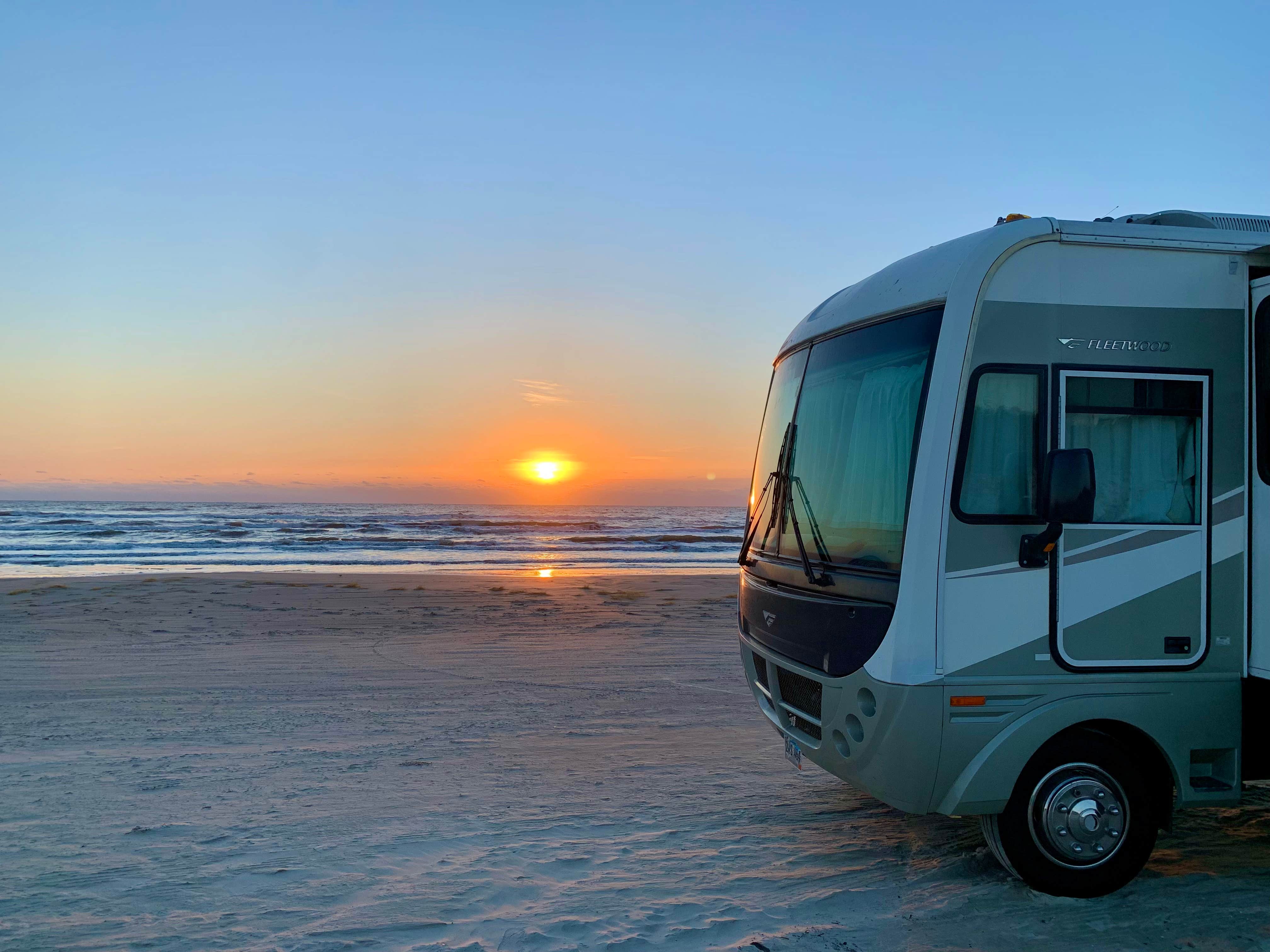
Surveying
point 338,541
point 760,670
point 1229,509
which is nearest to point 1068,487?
point 1229,509

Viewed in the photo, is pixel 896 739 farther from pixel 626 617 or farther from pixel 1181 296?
pixel 626 617

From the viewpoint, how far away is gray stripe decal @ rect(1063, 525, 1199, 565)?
3.87 meters

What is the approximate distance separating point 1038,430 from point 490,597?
12.7 m

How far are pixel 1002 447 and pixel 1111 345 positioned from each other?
72 centimetres

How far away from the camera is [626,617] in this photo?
13.5 metres

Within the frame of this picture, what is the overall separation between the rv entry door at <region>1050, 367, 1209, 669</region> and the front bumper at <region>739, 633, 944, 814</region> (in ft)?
2.27

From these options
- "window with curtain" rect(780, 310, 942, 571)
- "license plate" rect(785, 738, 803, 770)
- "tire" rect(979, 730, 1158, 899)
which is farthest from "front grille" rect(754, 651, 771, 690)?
"tire" rect(979, 730, 1158, 899)

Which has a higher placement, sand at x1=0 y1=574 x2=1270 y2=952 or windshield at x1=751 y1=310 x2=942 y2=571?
windshield at x1=751 y1=310 x2=942 y2=571

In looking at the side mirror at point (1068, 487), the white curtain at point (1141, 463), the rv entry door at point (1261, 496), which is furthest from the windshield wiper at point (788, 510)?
the rv entry door at point (1261, 496)

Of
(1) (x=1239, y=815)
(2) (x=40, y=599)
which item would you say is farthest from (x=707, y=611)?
(2) (x=40, y=599)

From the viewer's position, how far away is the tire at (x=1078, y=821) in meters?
3.93

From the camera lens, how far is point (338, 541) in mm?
35969

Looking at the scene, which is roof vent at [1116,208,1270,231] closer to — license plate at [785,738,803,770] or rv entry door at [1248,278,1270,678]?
rv entry door at [1248,278,1270,678]

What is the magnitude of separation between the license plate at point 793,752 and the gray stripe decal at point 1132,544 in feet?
5.41
